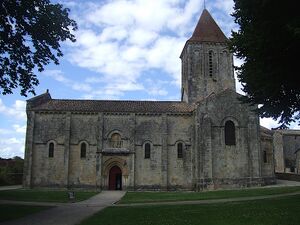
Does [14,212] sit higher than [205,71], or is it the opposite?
[205,71]

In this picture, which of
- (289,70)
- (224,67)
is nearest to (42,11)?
(289,70)

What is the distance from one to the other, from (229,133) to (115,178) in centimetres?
1296

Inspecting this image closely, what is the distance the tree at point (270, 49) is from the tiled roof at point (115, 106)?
22.1 m

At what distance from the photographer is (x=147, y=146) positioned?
1569 inches

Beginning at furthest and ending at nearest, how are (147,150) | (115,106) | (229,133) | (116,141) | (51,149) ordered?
(115,106)
(116,141)
(147,150)
(51,149)
(229,133)

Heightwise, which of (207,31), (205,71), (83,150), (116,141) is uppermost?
(207,31)

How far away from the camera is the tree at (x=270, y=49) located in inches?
552

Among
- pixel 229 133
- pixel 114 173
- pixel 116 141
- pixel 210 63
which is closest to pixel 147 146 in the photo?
pixel 116 141

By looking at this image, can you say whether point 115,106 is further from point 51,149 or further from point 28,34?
point 28,34

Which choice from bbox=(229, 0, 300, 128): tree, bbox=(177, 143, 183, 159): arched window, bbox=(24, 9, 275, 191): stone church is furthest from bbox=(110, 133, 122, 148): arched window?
bbox=(229, 0, 300, 128): tree

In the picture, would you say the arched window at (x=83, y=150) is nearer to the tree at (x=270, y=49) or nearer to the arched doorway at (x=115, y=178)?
the arched doorway at (x=115, y=178)

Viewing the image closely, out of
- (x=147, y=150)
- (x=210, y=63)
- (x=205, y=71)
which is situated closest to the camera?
(x=147, y=150)

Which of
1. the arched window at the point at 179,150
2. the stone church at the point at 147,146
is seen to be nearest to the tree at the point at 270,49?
the stone church at the point at 147,146

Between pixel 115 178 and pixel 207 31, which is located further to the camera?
pixel 207 31
